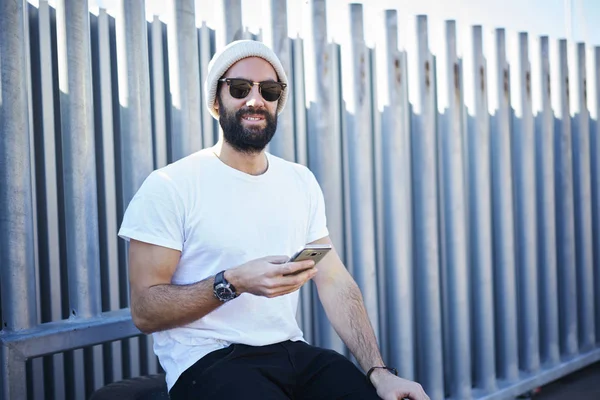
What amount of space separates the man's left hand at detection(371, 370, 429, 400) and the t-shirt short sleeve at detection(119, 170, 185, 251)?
2.90 feet

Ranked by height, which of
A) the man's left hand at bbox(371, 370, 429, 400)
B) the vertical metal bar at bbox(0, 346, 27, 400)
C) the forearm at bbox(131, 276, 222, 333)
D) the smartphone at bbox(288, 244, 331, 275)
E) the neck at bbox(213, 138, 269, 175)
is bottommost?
the man's left hand at bbox(371, 370, 429, 400)

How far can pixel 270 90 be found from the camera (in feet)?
8.20

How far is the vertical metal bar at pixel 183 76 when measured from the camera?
2.81 metres

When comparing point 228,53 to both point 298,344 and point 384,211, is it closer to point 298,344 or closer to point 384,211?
point 298,344

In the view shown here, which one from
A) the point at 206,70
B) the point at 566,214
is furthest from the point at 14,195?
the point at 566,214

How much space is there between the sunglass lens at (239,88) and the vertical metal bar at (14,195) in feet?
2.69

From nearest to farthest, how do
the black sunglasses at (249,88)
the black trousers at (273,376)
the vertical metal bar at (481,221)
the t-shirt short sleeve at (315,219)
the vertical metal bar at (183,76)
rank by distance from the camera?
the black trousers at (273,376) → the black sunglasses at (249,88) → the t-shirt short sleeve at (315,219) → the vertical metal bar at (183,76) → the vertical metal bar at (481,221)

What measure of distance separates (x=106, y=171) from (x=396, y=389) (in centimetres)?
163

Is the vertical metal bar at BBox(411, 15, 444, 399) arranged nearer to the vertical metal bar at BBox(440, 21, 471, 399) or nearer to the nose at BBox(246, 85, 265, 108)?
the vertical metal bar at BBox(440, 21, 471, 399)

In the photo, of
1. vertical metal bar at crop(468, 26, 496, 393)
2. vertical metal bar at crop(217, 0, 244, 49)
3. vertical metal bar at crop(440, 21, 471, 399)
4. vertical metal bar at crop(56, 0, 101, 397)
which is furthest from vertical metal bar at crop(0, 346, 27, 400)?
vertical metal bar at crop(468, 26, 496, 393)

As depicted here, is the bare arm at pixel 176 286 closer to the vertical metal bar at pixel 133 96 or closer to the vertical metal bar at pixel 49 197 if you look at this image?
the vertical metal bar at pixel 133 96

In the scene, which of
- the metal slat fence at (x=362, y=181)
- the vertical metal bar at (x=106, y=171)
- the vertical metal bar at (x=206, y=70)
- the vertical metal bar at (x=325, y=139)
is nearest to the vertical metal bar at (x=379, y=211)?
the metal slat fence at (x=362, y=181)

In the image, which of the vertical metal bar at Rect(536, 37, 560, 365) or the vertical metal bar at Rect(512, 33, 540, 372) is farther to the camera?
the vertical metal bar at Rect(536, 37, 560, 365)

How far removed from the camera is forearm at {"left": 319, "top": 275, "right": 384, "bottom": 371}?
8.02 ft
